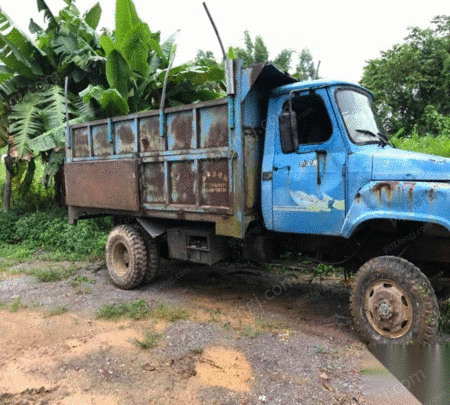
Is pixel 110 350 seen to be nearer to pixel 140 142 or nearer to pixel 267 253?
pixel 267 253

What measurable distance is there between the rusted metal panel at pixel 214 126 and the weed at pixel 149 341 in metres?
2.21

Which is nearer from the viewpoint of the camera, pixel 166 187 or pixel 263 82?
pixel 263 82

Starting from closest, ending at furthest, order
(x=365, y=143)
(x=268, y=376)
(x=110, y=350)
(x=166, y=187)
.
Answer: (x=268, y=376) < (x=110, y=350) < (x=365, y=143) < (x=166, y=187)

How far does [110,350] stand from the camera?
3756 millimetres

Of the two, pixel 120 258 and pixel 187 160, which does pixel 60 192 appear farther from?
pixel 187 160

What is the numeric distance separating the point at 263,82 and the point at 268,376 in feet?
10.5

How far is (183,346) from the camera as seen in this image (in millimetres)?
3871

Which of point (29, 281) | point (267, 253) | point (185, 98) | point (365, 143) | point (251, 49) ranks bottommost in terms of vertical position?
point (29, 281)

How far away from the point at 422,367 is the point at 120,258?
14.4 feet

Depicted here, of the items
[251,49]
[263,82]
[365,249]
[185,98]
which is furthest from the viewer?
[251,49]

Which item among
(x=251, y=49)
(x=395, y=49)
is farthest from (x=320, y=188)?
(x=251, y=49)

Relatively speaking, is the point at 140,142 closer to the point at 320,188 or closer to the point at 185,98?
the point at 320,188

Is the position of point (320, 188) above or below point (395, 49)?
below

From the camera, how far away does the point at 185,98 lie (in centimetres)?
915
